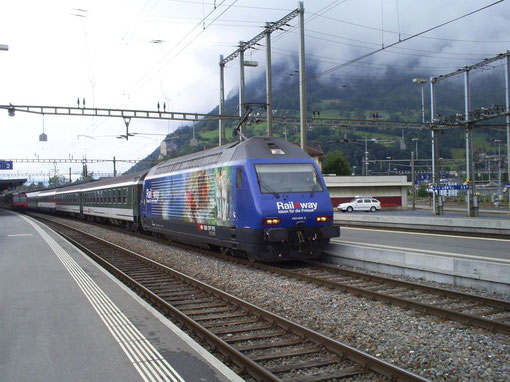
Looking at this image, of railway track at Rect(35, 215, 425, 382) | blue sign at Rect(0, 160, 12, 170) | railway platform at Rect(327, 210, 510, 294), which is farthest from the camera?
blue sign at Rect(0, 160, 12, 170)

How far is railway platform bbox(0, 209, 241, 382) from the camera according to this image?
4.91 meters

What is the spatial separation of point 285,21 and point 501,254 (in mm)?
16658

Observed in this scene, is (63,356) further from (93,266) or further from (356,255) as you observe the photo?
(356,255)

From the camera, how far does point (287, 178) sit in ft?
40.0

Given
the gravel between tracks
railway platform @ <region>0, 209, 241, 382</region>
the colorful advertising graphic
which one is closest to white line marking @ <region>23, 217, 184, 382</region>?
railway platform @ <region>0, 209, 241, 382</region>

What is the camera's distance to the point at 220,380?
183 inches

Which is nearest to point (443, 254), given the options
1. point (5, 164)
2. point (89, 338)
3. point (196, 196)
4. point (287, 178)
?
point (287, 178)

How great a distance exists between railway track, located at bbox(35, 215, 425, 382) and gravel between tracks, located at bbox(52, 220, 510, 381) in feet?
1.41

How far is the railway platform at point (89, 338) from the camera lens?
491 centimetres

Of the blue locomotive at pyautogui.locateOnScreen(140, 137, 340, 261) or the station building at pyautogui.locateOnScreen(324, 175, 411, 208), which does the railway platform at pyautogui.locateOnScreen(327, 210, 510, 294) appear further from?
the station building at pyautogui.locateOnScreen(324, 175, 411, 208)

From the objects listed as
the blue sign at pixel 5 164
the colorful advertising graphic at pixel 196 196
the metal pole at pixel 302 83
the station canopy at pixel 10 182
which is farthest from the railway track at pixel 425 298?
the station canopy at pixel 10 182

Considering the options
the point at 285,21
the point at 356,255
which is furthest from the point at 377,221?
the point at 356,255

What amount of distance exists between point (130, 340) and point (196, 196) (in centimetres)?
902

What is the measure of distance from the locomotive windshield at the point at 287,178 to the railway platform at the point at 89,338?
4.36 metres
